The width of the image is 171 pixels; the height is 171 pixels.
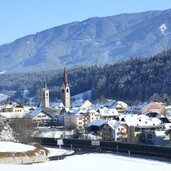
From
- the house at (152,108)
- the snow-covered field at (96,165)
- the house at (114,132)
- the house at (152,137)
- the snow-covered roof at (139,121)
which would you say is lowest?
the snow-covered field at (96,165)

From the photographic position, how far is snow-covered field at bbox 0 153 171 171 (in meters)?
33.7

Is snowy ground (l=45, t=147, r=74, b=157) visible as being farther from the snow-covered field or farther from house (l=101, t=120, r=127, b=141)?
house (l=101, t=120, r=127, b=141)

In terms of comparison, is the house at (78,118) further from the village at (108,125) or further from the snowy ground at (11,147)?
the snowy ground at (11,147)

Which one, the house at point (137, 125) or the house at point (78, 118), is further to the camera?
the house at point (78, 118)

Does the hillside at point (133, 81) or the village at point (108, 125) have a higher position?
the hillside at point (133, 81)

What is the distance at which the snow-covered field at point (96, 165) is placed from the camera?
1325 inches

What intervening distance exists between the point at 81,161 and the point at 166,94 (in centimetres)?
9066

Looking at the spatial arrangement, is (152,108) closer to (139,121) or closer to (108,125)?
(139,121)

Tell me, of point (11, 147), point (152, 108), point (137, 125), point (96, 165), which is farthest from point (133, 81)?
point (96, 165)

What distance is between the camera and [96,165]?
36.0 metres

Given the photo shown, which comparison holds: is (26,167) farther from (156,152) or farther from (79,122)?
(79,122)

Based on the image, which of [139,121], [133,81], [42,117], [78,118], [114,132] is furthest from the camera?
[133,81]

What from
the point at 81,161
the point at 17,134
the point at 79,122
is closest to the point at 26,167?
the point at 81,161

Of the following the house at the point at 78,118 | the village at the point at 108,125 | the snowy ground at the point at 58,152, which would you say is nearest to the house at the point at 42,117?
the village at the point at 108,125
